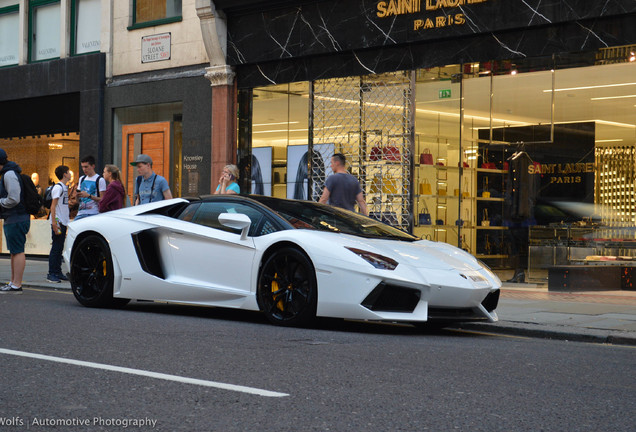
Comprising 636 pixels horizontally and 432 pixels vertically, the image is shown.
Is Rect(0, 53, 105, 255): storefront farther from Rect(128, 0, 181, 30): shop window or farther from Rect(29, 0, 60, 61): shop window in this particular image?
Rect(128, 0, 181, 30): shop window

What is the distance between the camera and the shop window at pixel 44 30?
2217 centimetres

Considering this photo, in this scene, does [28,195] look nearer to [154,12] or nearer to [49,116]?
[154,12]

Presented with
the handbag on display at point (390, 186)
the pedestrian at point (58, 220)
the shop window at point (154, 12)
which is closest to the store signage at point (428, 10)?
the handbag on display at point (390, 186)

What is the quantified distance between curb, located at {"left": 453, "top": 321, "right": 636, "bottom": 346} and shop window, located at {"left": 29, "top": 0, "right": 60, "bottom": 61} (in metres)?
15.5

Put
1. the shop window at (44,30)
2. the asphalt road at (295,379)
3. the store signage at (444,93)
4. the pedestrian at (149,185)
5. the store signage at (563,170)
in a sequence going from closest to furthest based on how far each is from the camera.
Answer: the asphalt road at (295,379)
the pedestrian at (149,185)
the store signage at (444,93)
the store signage at (563,170)
the shop window at (44,30)

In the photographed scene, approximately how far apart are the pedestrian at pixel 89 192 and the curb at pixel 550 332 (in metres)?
6.27

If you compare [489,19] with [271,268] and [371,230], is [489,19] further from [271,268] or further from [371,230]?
[271,268]

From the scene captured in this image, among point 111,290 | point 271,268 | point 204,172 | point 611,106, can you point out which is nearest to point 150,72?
point 204,172

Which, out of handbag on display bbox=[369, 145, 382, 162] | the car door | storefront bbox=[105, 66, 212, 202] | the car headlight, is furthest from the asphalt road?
storefront bbox=[105, 66, 212, 202]

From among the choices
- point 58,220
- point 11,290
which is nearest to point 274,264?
point 11,290

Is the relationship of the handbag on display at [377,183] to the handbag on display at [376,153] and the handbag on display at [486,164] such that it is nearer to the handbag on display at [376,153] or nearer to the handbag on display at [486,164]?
the handbag on display at [376,153]

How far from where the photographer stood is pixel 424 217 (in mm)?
16453

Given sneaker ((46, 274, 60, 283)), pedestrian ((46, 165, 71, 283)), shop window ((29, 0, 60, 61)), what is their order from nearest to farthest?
pedestrian ((46, 165, 71, 283)) < sneaker ((46, 274, 60, 283)) < shop window ((29, 0, 60, 61))

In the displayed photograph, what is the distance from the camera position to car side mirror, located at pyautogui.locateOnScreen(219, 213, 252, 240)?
911 cm
